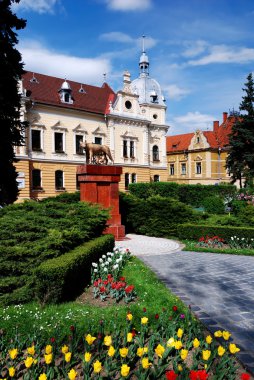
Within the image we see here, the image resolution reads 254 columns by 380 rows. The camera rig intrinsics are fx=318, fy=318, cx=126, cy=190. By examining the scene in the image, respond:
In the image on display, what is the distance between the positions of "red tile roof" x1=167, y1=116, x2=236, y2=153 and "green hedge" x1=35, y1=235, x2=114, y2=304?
46860 mm

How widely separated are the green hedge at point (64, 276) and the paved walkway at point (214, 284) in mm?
2090

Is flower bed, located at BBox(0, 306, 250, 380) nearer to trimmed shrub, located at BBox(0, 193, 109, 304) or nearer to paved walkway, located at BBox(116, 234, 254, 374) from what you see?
paved walkway, located at BBox(116, 234, 254, 374)

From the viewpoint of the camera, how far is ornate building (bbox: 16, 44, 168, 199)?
32.2 m

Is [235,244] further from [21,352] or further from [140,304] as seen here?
[21,352]

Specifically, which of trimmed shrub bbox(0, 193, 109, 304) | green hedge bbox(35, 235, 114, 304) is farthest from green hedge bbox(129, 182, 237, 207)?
green hedge bbox(35, 235, 114, 304)

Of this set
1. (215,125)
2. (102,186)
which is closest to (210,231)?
(102,186)

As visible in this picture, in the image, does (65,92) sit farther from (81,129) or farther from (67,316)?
(67,316)

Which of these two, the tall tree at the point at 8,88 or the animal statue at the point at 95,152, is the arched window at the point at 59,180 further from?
the animal statue at the point at 95,152

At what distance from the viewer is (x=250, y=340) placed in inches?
191

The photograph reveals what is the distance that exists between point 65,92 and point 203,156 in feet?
90.8

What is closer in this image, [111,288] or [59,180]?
[111,288]

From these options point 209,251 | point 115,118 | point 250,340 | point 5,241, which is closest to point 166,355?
point 250,340

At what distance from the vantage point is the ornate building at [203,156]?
53188 mm

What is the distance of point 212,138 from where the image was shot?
5431cm
